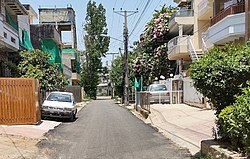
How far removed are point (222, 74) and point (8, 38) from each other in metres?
15.5

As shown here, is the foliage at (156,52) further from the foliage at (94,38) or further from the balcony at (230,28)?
the foliage at (94,38)

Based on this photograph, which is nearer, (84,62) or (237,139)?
(237,139)

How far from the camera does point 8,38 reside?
66.2 ft

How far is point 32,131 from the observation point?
13500 mm

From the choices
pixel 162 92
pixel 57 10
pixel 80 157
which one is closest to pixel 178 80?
pixel 162 92

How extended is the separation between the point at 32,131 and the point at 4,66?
30.7 feet

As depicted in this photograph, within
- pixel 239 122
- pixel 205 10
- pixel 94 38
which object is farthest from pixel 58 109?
pixel 94 38

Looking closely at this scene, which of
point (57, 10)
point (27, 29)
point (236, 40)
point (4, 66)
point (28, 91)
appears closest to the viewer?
point (28, 91)

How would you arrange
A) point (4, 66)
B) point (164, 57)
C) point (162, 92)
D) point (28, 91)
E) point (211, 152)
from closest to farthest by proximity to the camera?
point (211, 152)
point (28, 91)
point (4, 66)
point (162, 92)
point (164, 57)

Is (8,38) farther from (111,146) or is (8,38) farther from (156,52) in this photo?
(156,52)

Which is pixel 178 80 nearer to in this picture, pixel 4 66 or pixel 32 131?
pixel 4 66

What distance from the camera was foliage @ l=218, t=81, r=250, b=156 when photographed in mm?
6121

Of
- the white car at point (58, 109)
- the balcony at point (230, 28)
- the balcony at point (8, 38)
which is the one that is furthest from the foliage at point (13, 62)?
the balcony at point (230, 28)

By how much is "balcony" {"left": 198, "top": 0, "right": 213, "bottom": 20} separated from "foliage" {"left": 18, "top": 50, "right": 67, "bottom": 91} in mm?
12219
